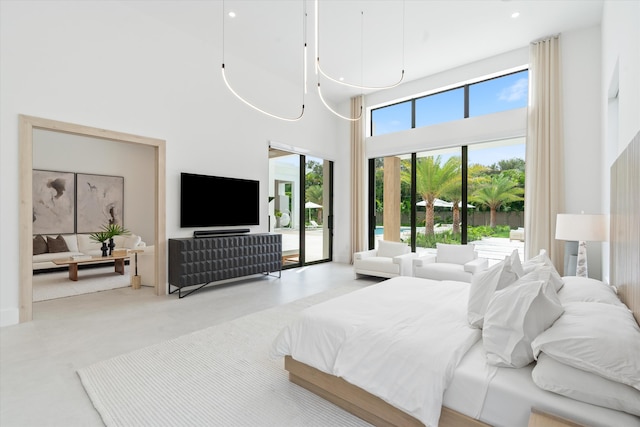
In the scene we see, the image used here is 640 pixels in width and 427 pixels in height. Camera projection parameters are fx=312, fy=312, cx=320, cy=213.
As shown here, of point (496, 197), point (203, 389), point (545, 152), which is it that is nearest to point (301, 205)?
point (496, 197)

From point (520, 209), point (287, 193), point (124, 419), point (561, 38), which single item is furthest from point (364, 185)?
point (124, 419)

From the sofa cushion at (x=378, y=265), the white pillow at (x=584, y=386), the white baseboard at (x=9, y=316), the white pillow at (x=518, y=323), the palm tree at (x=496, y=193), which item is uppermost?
the palm tree at (x=496, y=193)

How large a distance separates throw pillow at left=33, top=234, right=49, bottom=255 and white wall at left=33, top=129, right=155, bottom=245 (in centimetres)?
145

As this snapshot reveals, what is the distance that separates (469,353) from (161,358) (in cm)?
230

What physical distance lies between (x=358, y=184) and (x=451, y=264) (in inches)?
110

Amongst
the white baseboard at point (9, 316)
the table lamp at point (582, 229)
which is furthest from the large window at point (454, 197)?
the white baseboard at point (9, 316)

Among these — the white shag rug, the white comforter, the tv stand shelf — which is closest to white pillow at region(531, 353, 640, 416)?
the white comforter

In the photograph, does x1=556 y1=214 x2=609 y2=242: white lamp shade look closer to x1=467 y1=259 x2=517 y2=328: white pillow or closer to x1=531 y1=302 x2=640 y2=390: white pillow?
x1=467 y1=259 x2=517 y2=328: white pillow

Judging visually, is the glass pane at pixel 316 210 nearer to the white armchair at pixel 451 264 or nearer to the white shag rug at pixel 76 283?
the white armchair at pixel 451 264

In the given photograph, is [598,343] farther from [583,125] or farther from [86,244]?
[86,244]

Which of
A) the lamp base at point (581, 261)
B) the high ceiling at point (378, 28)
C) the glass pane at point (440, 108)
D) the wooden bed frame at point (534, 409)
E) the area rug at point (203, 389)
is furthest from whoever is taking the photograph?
the glass pane at point (440, 108)

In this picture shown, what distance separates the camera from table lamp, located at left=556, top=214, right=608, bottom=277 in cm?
334

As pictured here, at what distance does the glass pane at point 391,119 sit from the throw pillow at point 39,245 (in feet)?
23.0

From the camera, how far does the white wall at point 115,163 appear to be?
21.0 feet
